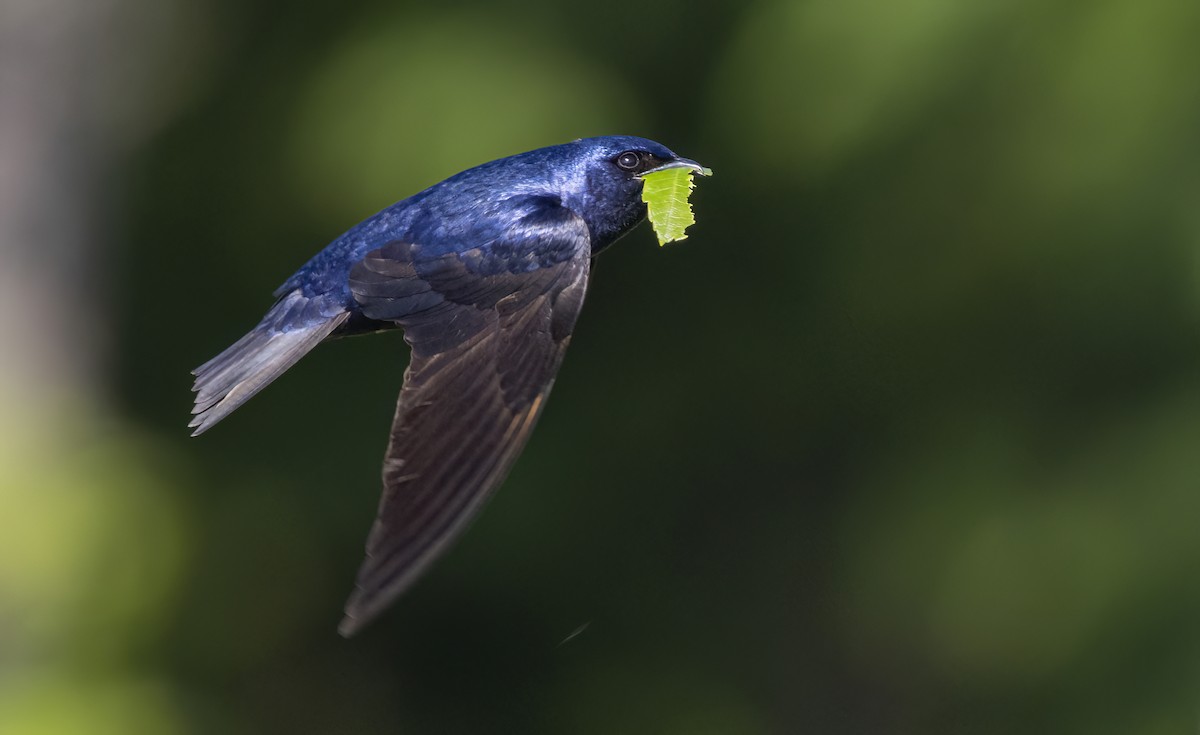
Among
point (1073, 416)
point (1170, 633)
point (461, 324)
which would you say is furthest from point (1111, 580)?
point (461, 324)

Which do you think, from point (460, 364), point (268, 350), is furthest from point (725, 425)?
point (460, 364)

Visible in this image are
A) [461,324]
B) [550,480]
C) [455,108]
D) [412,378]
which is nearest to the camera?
[412,378]

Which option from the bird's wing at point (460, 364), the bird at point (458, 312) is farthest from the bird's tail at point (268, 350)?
the bird's wing at point (460, 364)


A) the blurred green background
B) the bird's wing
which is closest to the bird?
the bird's wing

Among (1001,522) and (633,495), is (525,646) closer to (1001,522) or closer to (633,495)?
(633,495)

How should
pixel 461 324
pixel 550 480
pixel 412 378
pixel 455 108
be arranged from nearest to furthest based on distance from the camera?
1. pixel 412 378
2. pixel 461 324
3. pixel 455 108
4. pixel 550 480

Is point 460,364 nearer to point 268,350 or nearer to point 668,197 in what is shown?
point 268,350

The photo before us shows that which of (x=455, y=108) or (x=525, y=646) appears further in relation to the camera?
(x=525, y=646)
